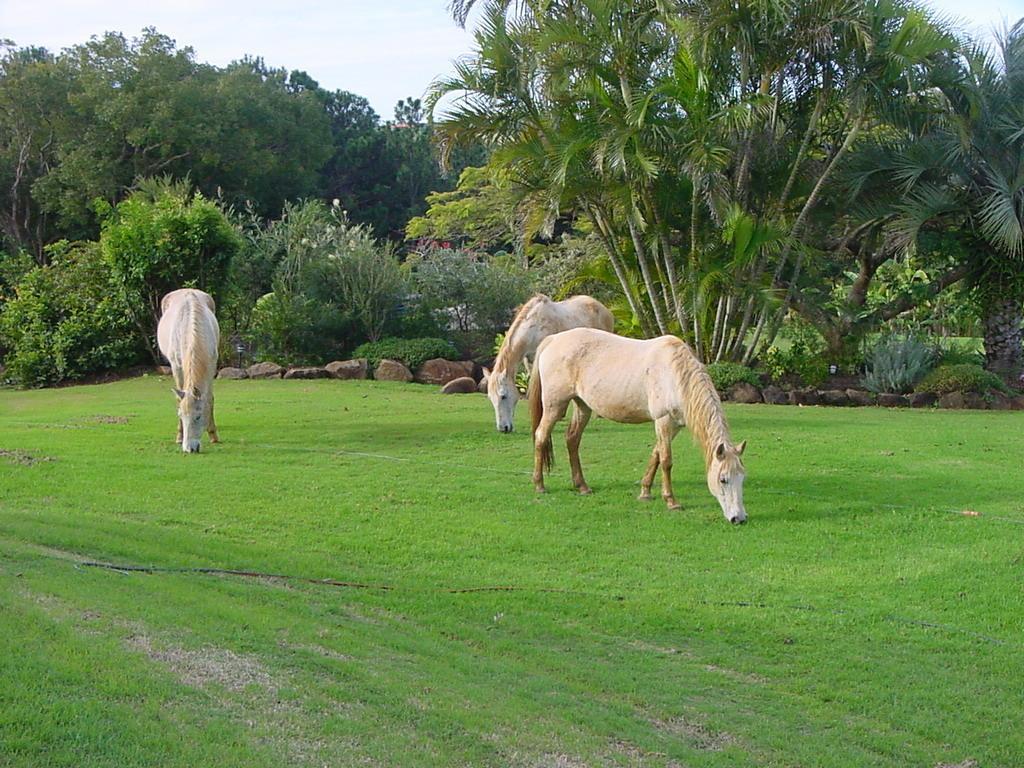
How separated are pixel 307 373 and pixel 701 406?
1451cm

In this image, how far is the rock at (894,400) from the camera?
63.5 ft

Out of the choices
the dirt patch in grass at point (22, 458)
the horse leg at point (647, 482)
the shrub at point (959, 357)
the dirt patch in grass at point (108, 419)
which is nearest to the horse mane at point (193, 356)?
the dirt patch in grass at point (22, 458)

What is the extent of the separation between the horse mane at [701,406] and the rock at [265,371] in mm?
14450

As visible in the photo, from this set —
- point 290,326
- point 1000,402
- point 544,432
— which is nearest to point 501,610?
point 544,432

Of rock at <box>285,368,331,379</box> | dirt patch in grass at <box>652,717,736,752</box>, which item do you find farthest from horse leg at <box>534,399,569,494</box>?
rock at <box>285,368,331,379</box>

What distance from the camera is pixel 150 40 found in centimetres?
3641

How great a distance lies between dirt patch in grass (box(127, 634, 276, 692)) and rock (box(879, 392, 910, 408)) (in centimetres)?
1630

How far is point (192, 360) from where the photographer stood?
13.3 metres

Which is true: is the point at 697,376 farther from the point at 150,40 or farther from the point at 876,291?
the point at 150,40

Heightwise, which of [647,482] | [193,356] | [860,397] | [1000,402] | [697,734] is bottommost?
[697,734]

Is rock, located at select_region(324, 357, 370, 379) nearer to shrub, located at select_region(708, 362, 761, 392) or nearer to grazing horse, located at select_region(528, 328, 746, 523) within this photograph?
shrub, located at select_region(708, 362, 761, 392)

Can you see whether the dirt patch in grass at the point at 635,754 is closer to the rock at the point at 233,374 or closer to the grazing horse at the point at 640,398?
the grazing horse at the point at 640,398

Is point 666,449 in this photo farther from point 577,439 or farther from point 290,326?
point 290,326

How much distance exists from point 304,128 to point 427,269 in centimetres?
1699
